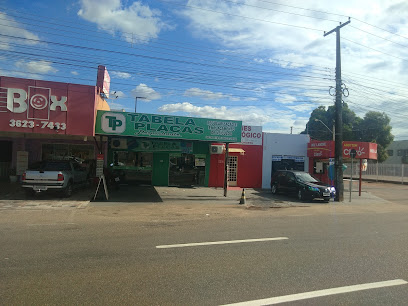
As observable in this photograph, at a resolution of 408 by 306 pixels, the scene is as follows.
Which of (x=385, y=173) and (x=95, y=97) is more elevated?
(x=95, y=97)

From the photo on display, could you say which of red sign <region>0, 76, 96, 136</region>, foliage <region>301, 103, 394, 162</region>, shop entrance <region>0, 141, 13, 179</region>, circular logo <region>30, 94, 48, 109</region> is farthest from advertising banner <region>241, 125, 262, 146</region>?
foliage <region>301, 103, 394, 162</region>

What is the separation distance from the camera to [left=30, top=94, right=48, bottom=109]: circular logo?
42.2 feet

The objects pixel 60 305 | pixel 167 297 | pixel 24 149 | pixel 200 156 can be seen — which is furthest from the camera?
pixel 200 156

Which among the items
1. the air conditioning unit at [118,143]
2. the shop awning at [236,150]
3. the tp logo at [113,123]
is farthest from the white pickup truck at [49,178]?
the shop awning at [236,150]

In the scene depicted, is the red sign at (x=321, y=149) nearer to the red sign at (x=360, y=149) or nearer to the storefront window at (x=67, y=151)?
the red sign at (x=360, y=149)

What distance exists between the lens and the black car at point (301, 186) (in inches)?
655

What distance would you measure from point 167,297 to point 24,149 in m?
17.6

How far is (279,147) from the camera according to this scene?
904 inches

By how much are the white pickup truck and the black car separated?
452 inches

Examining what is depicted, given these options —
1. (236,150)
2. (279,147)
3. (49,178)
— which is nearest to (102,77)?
(49,178)

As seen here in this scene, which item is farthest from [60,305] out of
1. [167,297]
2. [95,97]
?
[95,97]

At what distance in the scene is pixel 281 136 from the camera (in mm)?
22969

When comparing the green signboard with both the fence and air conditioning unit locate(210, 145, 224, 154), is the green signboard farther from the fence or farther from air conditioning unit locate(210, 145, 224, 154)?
the fence

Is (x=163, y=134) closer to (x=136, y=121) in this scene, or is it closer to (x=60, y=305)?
(x=136, y=121)
